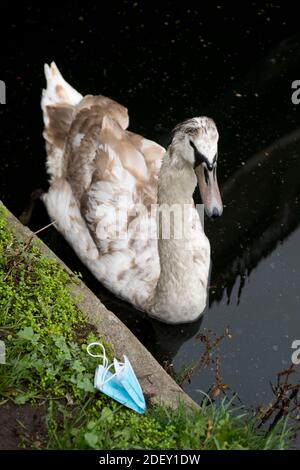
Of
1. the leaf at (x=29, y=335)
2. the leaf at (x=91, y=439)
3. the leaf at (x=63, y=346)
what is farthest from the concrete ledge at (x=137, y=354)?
the leaf at (x=91, y=439)

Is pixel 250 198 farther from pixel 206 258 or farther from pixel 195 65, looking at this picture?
pixel 195 65

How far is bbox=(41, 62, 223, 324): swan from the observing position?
5.46 m

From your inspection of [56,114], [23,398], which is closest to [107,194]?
[56,114]

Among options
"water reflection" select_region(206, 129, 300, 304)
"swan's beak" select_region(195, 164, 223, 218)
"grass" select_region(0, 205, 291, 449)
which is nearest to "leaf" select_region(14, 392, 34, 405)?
"grass" select_region(0, 205, 291, 449)

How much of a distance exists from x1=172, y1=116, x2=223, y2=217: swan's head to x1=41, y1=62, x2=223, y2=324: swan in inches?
0.5

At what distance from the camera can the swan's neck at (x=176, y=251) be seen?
17.4ft

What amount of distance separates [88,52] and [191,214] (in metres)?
2.96

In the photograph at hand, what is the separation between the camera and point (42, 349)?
4500mm

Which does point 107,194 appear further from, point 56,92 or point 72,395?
point 72,395

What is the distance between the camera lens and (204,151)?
4.87 metres

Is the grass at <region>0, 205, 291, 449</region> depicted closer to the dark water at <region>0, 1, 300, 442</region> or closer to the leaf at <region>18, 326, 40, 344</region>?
the leaf at <region>18, 326, 40, 344</region>

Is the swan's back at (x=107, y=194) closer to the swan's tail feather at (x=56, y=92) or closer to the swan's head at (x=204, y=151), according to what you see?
the swan's tail feather at (x=56, y=92)

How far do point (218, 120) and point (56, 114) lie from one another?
5.02ft

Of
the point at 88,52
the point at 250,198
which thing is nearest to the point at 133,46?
the point at 88,52
